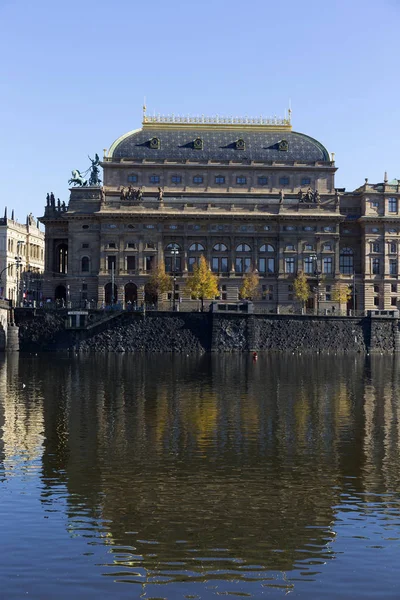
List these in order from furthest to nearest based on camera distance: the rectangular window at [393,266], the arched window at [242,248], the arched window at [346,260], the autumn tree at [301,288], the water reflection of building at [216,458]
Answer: the arched window at [346,260], the rectangular window at [393,266], the arched window at [242,248], the autumn tree at [301,288], the water reflection of building at [216,458]

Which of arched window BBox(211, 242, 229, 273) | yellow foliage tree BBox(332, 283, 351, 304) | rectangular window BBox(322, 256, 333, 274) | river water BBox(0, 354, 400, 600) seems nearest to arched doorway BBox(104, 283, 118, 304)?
arched window BBox(211, 242, 229, 273)

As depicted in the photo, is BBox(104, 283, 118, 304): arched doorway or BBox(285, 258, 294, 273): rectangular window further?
BBox(104, 283, 118, 304): arched doorway

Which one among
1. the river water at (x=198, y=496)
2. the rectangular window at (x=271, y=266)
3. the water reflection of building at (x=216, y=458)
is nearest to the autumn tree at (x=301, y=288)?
the rectangular window at (x=271, y=266)

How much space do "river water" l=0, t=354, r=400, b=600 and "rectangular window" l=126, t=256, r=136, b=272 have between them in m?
100

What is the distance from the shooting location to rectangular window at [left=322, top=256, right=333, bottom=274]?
573ft

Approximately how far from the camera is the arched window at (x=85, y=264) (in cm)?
17575

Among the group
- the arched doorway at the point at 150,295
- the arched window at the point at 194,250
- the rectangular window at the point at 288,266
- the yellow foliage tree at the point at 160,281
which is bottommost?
the arched doorway at the point at 150,295

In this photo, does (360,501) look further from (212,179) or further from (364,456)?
(212,179)

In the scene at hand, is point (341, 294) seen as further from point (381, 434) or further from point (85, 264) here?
point (381, 434)

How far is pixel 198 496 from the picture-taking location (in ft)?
122

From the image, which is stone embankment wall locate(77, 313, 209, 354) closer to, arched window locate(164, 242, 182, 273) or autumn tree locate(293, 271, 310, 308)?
autumn tree locate(293, 271, 310, 308)

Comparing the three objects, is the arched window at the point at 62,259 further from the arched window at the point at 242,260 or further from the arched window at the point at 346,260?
the arched window at the point at 346,260

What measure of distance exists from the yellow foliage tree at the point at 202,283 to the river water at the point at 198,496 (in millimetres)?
88215

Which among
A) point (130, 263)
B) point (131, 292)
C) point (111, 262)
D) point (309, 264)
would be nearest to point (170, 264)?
point (130, 263)
